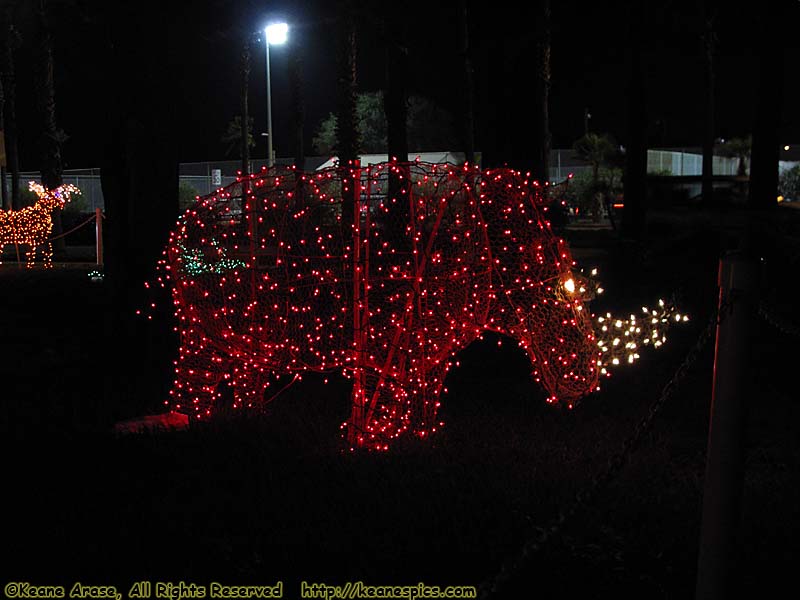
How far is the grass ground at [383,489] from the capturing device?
4.37m

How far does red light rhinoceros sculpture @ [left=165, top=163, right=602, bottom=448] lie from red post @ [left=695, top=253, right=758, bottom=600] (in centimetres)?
309

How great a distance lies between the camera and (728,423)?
312cm

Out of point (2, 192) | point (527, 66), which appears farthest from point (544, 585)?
point (2, 192)

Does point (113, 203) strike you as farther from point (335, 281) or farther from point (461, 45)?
point (461, 45)

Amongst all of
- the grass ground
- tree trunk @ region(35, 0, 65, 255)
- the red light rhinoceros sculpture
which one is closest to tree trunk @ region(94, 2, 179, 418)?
the grass ground

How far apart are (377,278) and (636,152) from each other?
601 inches

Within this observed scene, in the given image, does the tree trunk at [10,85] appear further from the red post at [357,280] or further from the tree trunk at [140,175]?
the red post at [357,280]

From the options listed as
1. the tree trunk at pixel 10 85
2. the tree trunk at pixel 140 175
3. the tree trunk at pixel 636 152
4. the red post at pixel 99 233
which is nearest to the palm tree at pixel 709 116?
the tree trunk at pixel 636 152

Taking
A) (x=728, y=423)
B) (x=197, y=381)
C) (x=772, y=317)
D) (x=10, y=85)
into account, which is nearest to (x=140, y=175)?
(x=197, y=381)

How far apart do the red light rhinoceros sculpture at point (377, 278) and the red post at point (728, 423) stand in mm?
3087

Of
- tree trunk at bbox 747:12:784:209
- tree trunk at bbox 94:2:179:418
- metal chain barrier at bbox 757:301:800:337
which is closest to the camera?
metal chain barrier at bbox 757:301:800:337

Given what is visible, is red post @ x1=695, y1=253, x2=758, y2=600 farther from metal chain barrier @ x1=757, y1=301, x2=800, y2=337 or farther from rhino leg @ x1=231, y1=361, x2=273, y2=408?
rhino leg @ x1=231, y1=361, x2=273, y2=408

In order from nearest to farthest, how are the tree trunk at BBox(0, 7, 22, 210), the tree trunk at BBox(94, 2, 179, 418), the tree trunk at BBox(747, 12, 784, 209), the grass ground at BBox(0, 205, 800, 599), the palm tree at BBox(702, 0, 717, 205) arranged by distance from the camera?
the grass ground at BBox(0, 205, 800, 599)
the tree trunk at BBox(94, 2, 179, 418)
the tree trunk at BBox(747, 12, 784, 209)
the tree trunk at BBox(0, 7, 22, 210)
the palm tree at BBox(702, 0, 717, 205)

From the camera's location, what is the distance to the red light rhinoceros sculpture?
6.18 m
